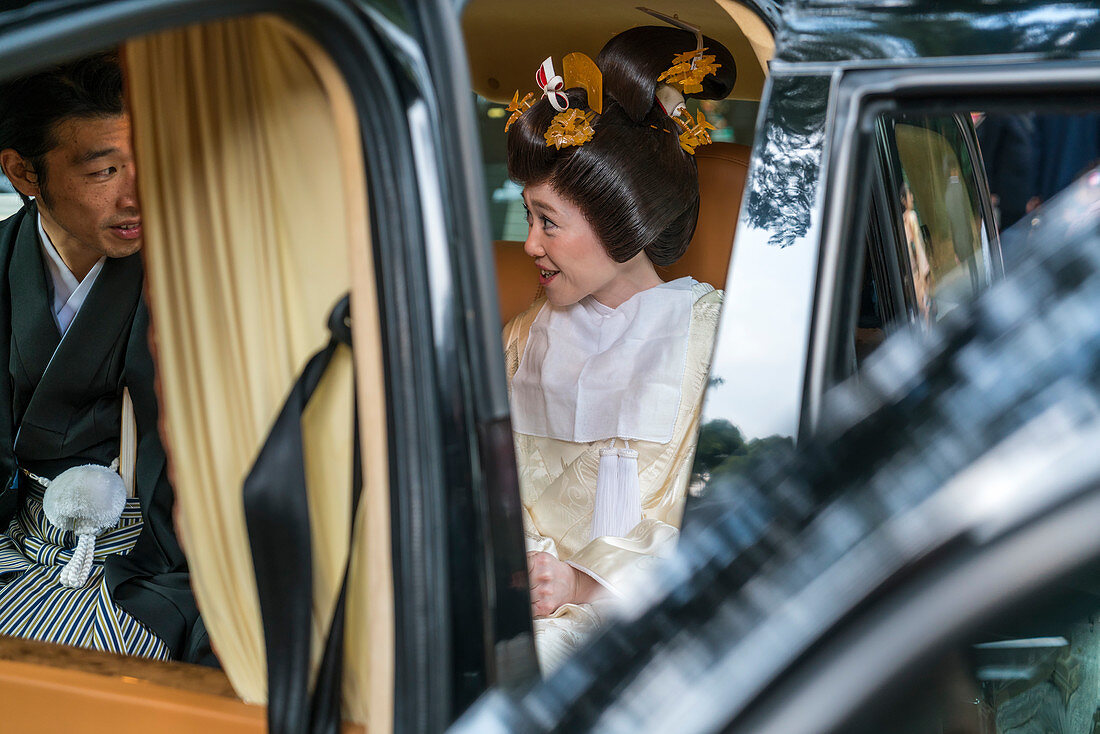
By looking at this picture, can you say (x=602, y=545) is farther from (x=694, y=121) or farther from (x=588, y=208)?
(x=694, y=121)

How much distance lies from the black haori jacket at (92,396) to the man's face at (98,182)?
0.05 m

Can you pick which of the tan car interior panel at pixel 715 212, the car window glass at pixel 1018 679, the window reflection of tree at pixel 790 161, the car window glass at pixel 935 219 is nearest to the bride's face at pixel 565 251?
the tan car interior panel at pixel 715 212

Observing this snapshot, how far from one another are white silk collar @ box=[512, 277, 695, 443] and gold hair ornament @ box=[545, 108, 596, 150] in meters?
0.36

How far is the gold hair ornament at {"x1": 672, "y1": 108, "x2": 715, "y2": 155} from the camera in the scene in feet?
6.58

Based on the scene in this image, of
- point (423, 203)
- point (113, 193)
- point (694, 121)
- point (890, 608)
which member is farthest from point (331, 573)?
point (694, 121)

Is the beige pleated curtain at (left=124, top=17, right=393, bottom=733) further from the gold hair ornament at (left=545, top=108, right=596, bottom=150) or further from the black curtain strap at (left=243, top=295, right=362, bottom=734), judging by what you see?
the gold hair ornament at (left=545, top=108, right=596, bottom=150)

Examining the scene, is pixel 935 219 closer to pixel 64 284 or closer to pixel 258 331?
pixel 258 331

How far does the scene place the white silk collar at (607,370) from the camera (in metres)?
1.87

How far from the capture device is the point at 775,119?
3.51 feet

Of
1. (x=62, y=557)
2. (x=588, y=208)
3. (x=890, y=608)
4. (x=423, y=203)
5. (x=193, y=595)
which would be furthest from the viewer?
(x=588, y=208)

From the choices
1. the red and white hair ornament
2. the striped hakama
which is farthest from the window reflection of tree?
the striped hakama

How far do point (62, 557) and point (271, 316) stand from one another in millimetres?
924

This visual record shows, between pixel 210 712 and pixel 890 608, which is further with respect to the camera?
pixel 210 712

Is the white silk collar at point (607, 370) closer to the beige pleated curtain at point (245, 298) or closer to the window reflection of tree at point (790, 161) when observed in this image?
the window reflection of tree at point (790, 161)
